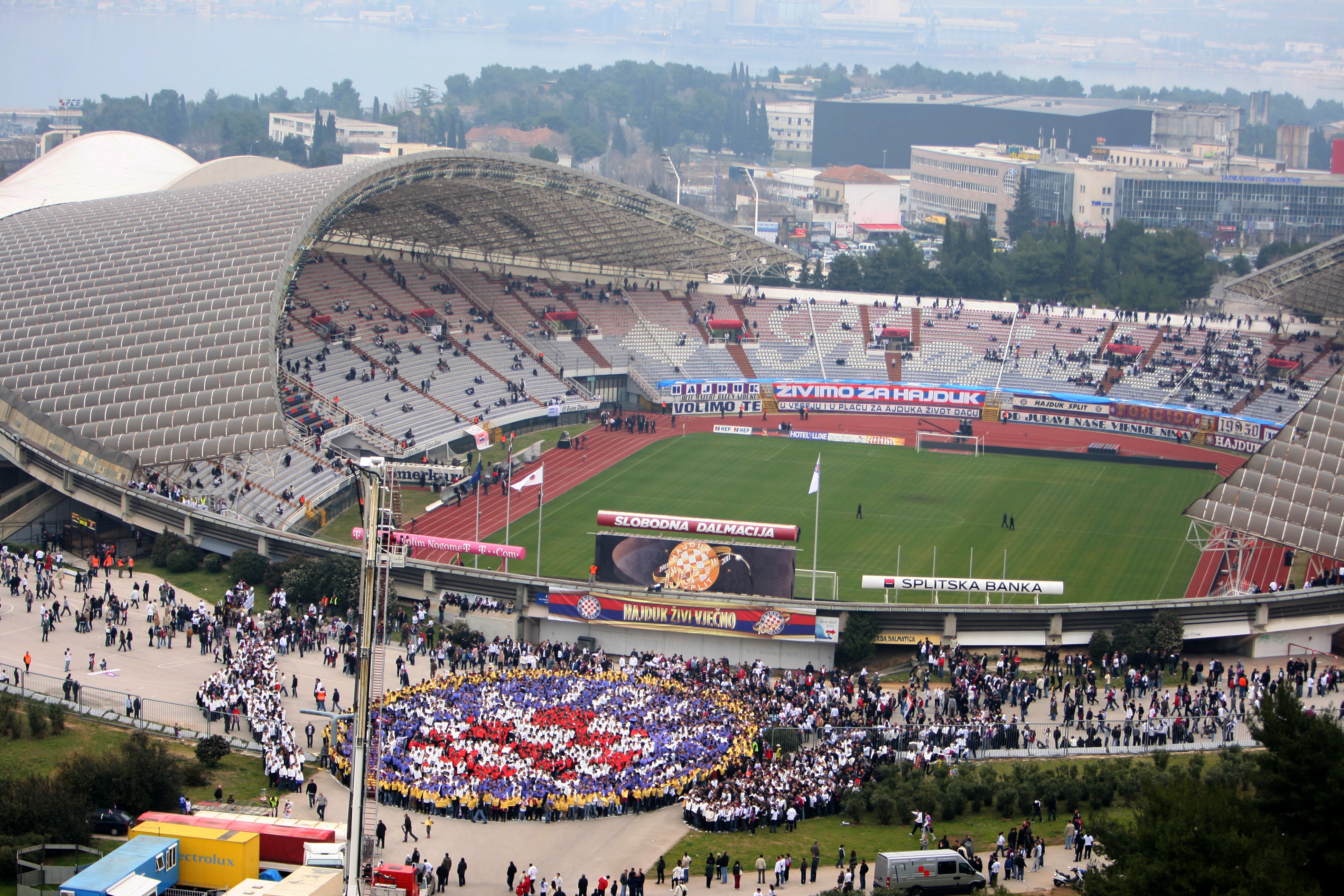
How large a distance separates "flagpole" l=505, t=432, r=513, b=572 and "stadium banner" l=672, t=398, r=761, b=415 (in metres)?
15.5

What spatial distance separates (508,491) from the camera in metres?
61.6

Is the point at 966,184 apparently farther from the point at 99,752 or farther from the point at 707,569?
the point at 99,752

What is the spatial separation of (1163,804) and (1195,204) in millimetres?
155298

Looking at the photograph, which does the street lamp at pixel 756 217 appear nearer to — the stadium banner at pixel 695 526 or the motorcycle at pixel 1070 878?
the stadium banner at pixel 695 526

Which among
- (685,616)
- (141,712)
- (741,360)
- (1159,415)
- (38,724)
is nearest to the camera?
(38,724)

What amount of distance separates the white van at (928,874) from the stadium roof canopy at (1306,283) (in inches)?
2591

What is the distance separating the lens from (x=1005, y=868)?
33594mm

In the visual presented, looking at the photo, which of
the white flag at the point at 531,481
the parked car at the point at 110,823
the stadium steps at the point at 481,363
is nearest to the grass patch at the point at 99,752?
the parked car at the point at 110,823

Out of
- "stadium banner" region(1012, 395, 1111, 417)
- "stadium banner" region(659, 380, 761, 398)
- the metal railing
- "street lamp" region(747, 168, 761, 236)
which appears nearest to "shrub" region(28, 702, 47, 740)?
the metal railing

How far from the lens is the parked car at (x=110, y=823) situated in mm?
34031

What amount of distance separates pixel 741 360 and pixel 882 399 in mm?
10069

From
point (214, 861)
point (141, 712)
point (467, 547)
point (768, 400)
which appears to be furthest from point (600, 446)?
point (214, 861)

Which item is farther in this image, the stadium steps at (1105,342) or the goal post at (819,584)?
the stadium steps at (1105,342)

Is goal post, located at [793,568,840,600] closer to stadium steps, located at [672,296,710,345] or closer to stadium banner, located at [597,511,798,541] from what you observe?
stadium banner, located at [597,511,798,541]
